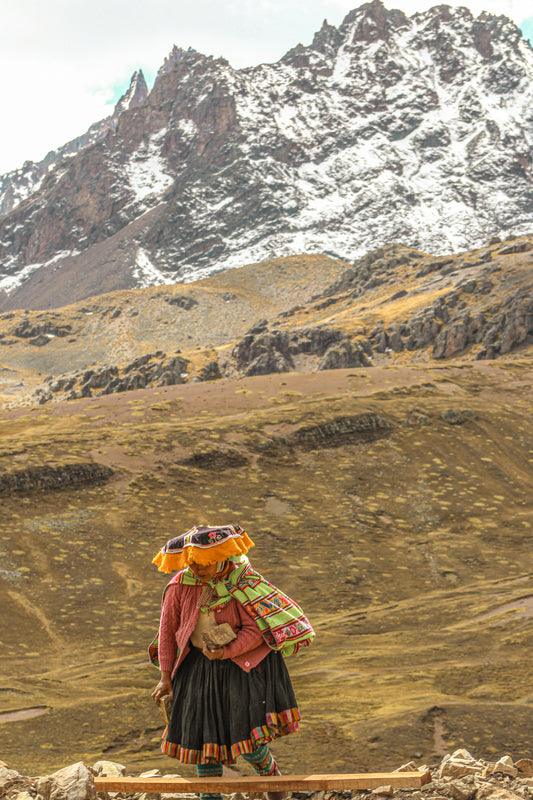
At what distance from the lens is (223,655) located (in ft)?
23.6

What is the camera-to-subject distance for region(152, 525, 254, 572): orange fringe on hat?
724 cm

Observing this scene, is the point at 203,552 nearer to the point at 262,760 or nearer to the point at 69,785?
the point at 262,760

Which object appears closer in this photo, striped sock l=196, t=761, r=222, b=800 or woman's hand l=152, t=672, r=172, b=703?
striped sock l=196, t=761, r=222, b=800

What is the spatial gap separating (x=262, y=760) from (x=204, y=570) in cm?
175

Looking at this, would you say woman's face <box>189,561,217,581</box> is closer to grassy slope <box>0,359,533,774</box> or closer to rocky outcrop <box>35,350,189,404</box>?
grassy slope <box>0,359,533,774</box>

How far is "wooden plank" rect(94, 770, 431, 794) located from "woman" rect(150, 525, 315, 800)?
0.26 m

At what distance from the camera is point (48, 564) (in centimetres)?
3156

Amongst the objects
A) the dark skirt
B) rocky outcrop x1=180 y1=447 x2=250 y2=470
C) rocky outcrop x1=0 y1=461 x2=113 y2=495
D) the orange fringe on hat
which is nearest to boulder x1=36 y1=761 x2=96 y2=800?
the dark skirt

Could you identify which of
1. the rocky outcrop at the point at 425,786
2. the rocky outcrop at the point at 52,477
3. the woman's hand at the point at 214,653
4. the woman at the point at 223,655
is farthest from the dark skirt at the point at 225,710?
the rocky outcrop at the point at 52,477

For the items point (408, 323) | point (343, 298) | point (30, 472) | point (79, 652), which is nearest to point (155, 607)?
point (79, 652)

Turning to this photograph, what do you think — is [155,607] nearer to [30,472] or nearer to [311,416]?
[30,472]

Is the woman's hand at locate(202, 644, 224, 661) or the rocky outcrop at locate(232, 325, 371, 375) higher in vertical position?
the rocky outcrop at locate(232, 325, 371, 375)

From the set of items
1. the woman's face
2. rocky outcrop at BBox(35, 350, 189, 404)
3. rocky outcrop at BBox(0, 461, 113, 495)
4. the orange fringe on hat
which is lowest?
rocky outcrop at BBox(0, 461, 113, 495)

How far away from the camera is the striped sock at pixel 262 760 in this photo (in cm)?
721
